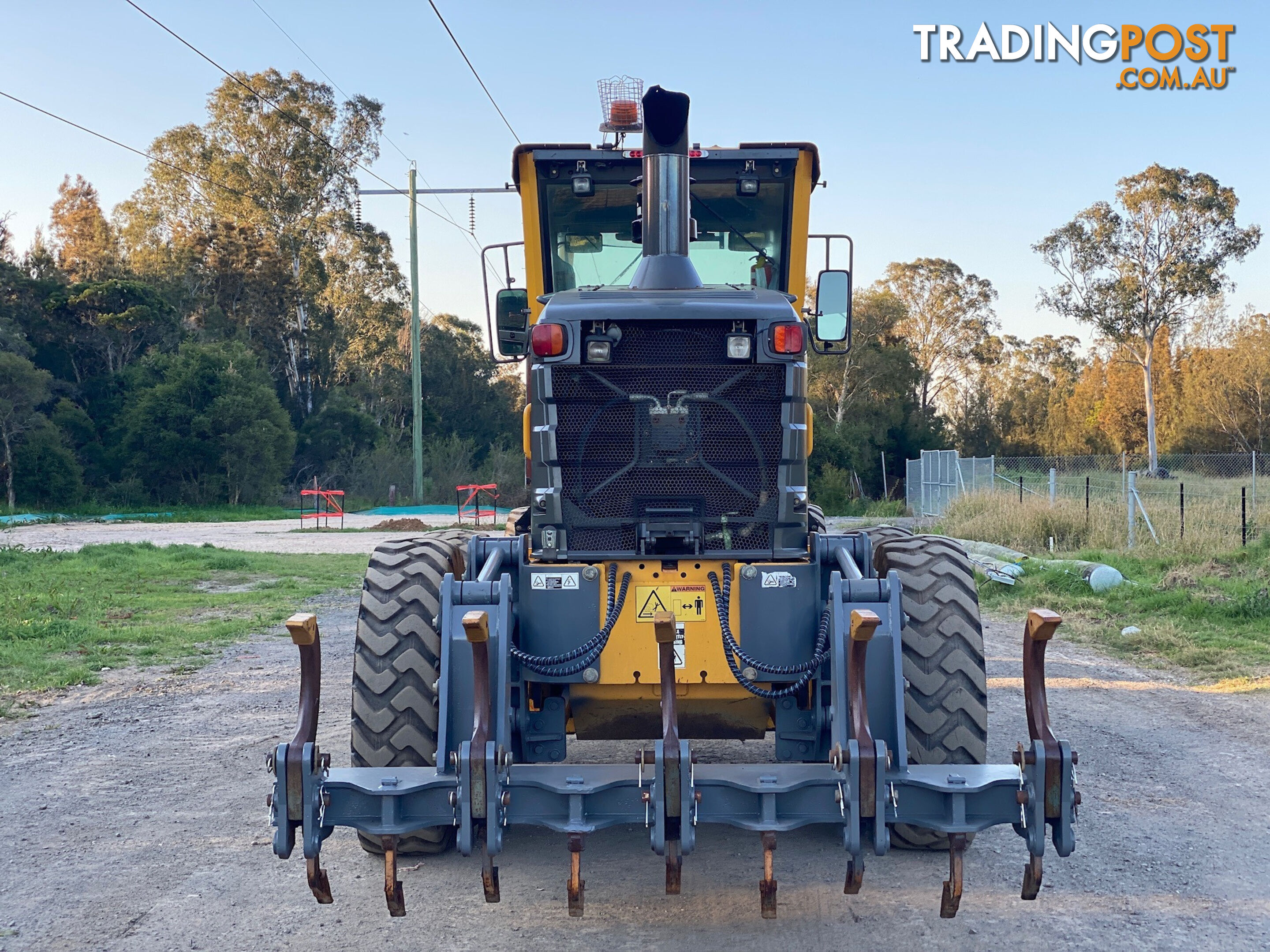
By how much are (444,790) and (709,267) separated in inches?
139

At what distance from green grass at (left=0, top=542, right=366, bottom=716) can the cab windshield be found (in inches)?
219

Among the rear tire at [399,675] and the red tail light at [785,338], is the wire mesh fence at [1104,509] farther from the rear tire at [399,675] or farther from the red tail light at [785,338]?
the rear tire at [399,675]

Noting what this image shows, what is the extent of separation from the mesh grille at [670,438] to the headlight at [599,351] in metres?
0.04

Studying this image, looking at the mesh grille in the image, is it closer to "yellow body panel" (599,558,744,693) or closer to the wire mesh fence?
"yellow body panel" (599,558,744,693)

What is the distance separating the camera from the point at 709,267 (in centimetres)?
612

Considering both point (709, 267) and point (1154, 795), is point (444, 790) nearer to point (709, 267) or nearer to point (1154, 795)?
point (709, 267)

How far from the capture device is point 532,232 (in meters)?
6.05

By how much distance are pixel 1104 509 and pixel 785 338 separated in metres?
15.6

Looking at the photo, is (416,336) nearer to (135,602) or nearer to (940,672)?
(135,602)

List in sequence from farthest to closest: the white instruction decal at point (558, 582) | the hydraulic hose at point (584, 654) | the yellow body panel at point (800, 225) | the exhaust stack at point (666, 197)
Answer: the yellow body panel at point (800, 225) → the exhaust stack at point (666, 197) → the white instruction decal at point (558, 582) → the hydraulic hose at point (584, 654)

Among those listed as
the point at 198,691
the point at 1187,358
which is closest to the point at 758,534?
the point at 198,691

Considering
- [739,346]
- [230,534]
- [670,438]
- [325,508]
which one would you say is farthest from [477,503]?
[739,346]

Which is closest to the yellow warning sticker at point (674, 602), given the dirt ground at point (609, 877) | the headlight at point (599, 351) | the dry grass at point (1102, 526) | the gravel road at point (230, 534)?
the headlight at point (599, 351)

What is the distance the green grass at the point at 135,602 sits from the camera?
10016mm
